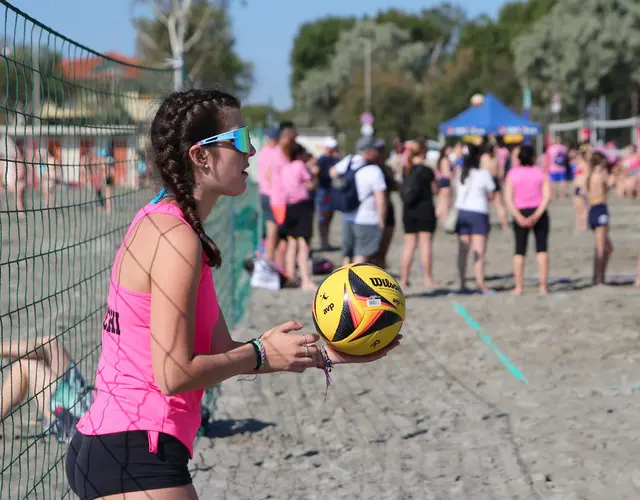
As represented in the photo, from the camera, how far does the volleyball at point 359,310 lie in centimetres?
292

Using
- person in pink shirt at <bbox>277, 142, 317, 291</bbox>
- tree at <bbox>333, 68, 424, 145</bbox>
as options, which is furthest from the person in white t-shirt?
tree at <bbox>333, 68, 424, 145</bbox>

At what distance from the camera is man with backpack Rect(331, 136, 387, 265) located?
34.6 feet

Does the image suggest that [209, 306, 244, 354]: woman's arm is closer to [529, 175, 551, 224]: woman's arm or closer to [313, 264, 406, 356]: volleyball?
[313, 264, 406, 356]: volleyball

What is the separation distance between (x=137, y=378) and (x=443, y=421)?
3.92 metres

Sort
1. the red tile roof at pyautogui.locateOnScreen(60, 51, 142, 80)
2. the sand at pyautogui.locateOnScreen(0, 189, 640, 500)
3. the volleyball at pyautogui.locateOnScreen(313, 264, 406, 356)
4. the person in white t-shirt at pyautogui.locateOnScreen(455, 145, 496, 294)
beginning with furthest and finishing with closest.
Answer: the person in white t-shirt at pyautogui.locateOnScreen(455, 145, 496, 294) → the sand at pyautogui.locateOnScreen(0, 189, 640, 500) → the red tile roof at pyautogui.locateOnScreen(60, 51, 142, 80) → the volleyball at pyautogui.locateOnScreen(313, 264, 406, 356)

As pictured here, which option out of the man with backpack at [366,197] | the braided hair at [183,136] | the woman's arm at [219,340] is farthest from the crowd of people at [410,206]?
the braided hair at [183,136]

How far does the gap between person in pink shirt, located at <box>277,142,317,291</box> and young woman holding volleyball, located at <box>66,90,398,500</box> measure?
8794mm

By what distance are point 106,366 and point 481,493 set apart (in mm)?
2810

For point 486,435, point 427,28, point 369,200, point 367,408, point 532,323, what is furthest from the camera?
point 427,28

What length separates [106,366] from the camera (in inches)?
94.0

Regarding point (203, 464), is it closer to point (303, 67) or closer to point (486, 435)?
point (486, 435)

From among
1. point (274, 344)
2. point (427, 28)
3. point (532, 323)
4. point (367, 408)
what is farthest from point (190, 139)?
point (427, 28)

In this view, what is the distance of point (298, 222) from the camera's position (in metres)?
11.5

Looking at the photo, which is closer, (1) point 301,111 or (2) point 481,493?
(2) point 481,493
